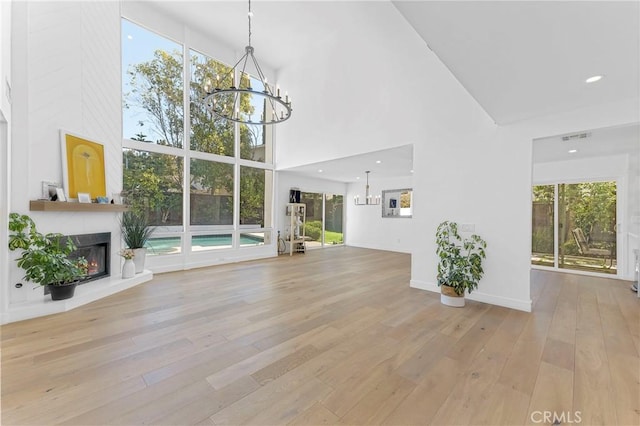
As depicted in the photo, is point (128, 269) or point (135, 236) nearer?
point (128, 269)

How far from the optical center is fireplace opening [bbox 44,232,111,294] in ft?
12.7

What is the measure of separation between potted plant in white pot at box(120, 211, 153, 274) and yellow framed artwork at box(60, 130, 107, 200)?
0.66 metres

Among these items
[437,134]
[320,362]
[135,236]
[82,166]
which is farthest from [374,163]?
[82,166]

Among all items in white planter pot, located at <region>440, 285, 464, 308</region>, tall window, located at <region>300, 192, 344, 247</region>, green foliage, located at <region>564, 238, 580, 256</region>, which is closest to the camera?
white planter pot, located at <region>440, 285, 464, 308</region>

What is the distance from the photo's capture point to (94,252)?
421cm

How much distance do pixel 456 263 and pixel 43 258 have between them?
519cm

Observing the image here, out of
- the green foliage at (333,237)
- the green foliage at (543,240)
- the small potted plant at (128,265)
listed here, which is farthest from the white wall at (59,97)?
the green foliage at (543,240)

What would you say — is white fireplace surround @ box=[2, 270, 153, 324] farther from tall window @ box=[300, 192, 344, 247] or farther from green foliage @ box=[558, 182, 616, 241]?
green foliage @ box=[558, 182, 616, 241]

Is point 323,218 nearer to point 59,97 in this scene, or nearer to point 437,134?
point 437,134

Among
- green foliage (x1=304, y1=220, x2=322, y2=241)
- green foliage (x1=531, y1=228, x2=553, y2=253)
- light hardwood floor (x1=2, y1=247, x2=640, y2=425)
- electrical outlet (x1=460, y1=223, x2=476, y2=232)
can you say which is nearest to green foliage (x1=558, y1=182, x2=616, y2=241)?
green foliage (x1=531, y1=228, x2=553, y2=253)

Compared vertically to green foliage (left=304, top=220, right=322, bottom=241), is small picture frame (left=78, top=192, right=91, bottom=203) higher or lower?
higher

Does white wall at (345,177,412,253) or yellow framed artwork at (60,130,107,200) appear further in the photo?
white wall at (345,177,412,253)

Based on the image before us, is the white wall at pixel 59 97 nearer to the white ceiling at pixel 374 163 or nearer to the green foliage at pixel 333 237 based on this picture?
the white ceiling at pixel 374 163

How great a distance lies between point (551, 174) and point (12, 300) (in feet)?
30.5
